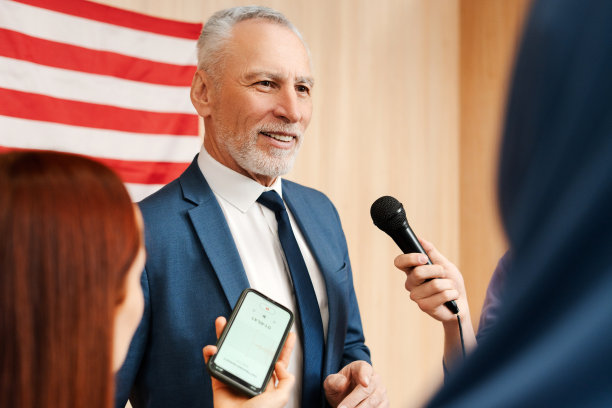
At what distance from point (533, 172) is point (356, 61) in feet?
8.11

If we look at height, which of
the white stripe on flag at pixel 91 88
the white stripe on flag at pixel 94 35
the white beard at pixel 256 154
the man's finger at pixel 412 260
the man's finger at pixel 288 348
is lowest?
the man's finger at pixel 288 348

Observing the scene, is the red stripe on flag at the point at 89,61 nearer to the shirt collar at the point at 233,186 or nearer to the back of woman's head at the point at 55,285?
the shirt collar at the point at 233,186

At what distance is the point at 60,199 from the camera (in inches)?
22.3

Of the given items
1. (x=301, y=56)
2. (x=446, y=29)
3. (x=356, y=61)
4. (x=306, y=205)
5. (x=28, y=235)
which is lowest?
(x=28, y=235)

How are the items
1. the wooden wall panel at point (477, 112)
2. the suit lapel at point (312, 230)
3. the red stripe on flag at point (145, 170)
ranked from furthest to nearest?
the wooden wall panel at point (477, 112) < the red stripe on flag at point (145, 170) < the suit lapel at point (312, 230)

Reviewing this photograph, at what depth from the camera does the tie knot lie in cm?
132

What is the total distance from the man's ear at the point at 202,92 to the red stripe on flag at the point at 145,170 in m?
0.56

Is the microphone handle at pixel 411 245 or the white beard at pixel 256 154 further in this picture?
the white beard at pixel 256 154

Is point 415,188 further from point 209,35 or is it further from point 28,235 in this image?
point 28,235

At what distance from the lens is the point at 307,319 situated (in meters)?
1.21

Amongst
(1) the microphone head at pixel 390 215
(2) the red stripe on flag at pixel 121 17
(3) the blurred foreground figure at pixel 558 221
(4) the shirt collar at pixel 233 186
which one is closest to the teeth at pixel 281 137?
(4) the shirt collar at pixel 233 186

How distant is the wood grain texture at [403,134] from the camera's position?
250 cm

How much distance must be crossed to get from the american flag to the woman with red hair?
3.35 ft

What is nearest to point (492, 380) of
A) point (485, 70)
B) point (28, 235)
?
point (28, 235)
